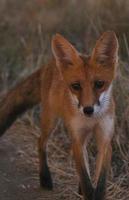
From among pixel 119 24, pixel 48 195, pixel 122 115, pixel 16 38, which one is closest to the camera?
pixel 48 195

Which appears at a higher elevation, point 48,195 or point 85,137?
point 85,137

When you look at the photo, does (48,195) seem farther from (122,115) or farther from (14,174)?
(122,115)

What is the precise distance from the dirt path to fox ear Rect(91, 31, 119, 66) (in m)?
1.28

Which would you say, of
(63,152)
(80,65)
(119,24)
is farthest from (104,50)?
(119,24)

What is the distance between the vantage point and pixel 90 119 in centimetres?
516

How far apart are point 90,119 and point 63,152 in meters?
1.66

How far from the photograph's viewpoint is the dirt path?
5.83m

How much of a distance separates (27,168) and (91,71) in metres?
1.70

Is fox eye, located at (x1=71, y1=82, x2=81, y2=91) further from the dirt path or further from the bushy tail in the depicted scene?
the dirt path

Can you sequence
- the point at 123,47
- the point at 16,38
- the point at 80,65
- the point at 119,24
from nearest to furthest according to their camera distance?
the point at 80,65
the point at 123,47
the point at 119,24
the point at 16,38

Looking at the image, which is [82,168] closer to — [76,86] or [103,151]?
[103,151]

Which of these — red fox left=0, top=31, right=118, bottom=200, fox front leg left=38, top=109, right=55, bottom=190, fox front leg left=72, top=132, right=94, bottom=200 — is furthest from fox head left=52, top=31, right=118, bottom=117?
fox front leg left=38, top=109, right=55, bottom=190

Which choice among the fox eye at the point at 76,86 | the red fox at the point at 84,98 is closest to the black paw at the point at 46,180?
the red fox at the point at 84,98

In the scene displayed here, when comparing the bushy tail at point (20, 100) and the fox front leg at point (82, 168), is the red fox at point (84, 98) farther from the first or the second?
the bushy tail at point (20, 100)
